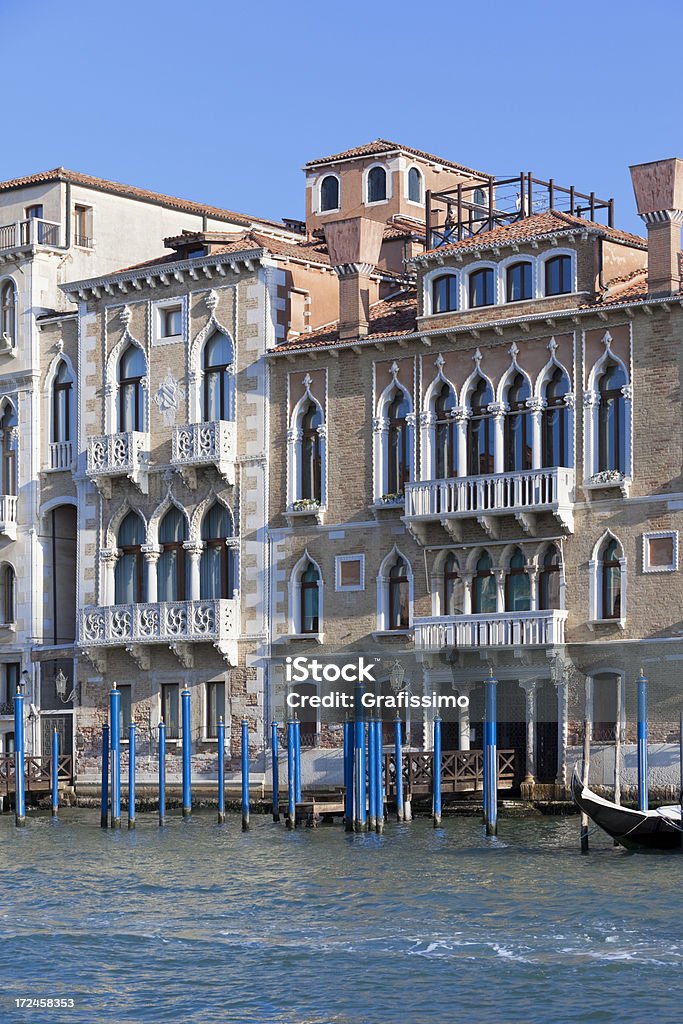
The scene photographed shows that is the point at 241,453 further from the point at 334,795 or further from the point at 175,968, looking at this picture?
the point at 175,968

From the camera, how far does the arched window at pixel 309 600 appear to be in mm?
40531

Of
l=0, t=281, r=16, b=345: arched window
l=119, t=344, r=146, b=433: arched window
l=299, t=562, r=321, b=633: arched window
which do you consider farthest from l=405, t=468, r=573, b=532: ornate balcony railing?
l=0, t=281, r=16, b=345: arched window

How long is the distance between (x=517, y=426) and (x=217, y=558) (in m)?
6.99

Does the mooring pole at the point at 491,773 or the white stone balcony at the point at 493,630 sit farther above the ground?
the white stone balcony at the point at 493,630

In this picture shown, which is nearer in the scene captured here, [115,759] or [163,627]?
[115,759]

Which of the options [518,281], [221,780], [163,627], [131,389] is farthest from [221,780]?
[518,281]

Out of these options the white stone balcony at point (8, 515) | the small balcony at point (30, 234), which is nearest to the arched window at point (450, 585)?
the white stone balcony at point (8, 515)

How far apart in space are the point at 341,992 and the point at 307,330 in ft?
70.8

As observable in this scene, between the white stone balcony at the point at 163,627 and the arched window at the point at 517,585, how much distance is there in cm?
576

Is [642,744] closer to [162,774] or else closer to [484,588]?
[484,588]

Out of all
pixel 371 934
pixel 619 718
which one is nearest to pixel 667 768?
pixel 619 718

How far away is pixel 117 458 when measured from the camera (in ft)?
140

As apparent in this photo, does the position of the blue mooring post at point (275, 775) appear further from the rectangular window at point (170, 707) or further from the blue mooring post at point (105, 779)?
the rectangular window at point (170, 707)

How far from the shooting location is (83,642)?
141 feet
